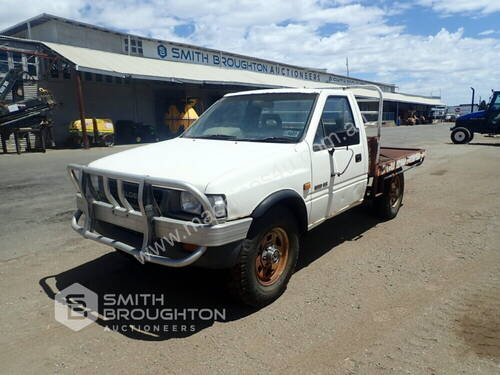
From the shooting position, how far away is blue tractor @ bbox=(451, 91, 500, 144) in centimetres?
1981

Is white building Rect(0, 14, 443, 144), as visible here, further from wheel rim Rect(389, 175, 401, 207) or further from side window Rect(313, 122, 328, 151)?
side window Rect(313, 122, 328, 151)

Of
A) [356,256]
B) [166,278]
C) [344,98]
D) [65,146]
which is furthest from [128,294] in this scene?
[65,146]

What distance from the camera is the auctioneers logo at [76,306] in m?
3.22

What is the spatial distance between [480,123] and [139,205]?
22.1 meters

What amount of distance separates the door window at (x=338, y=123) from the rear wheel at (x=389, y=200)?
4.97ft

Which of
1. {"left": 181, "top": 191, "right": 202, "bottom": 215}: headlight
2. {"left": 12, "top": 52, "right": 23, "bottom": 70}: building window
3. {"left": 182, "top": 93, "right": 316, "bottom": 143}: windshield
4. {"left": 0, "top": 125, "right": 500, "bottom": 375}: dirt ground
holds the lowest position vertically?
{"left": 0, "top": 125, "right": 500, "bottom": 375}: dirt ground

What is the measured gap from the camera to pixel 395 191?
6.30m

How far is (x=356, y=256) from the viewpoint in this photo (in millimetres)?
4578

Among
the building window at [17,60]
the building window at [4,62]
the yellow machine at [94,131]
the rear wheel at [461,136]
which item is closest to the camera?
the building window at [4,62]

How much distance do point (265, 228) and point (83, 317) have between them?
1739 millimetres

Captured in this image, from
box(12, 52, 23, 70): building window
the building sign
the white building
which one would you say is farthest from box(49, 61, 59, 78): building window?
the building sign

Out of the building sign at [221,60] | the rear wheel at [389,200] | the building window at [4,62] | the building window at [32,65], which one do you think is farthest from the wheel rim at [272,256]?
the building sign at [221,60]

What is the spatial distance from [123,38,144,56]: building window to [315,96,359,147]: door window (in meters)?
→ 22.7
